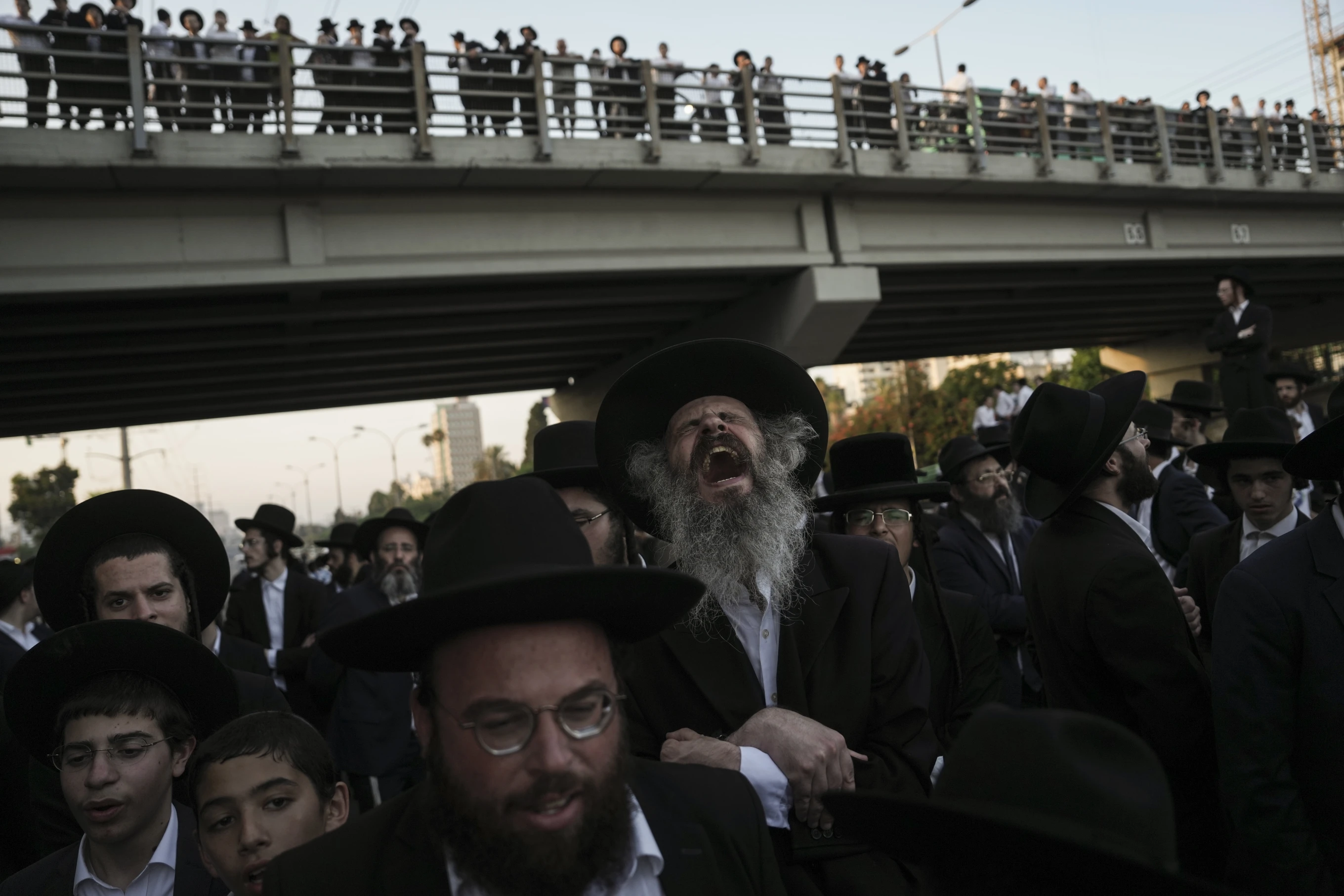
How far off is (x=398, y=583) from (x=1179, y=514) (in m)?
5.56

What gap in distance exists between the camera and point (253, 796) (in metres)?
2.69

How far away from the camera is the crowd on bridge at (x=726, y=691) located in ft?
6.10

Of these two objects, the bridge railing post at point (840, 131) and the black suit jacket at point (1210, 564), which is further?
the bridge railing post at point (840, 131)

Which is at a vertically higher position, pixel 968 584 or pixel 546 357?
pixel 546 357

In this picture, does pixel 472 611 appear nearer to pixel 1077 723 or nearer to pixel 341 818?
pixel 1077 723

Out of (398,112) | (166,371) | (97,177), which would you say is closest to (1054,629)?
(398,112)

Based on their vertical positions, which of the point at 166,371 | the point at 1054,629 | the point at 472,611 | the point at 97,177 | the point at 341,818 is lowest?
the point at 341,818

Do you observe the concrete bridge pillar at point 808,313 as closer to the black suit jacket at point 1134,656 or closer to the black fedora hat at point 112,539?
the black fedora hat at point 112,539

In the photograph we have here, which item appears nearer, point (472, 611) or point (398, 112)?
point (472, 611)

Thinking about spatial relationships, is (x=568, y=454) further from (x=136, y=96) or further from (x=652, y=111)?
(x=652, y=111)

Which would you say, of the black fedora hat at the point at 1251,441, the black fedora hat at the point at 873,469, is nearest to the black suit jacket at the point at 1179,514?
the black fedora hat at the point at 1251,441

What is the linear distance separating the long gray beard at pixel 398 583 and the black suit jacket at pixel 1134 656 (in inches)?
197

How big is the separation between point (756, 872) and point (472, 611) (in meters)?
0.80

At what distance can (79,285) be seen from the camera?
1438cm
